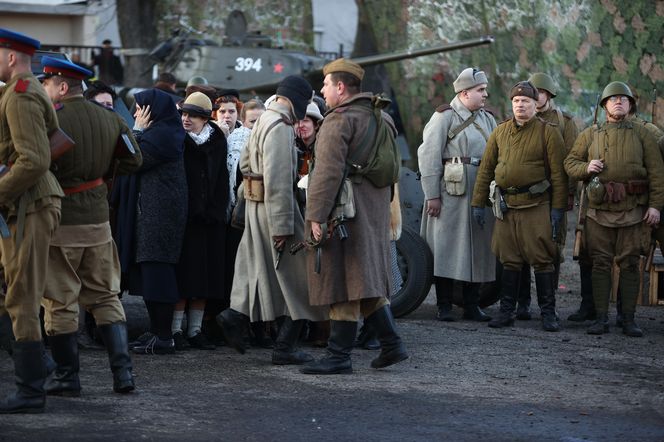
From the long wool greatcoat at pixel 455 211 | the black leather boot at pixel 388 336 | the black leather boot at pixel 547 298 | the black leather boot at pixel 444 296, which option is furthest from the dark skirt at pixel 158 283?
the black leather boot at pixel 547 298

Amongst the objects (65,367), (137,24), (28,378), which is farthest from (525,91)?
(137,24)

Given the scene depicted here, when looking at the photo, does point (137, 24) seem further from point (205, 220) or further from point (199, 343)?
point (199, 343)

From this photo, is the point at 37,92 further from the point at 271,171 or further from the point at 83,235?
the point at 271,171

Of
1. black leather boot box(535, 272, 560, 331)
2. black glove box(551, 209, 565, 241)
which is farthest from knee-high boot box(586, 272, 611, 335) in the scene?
black glove box(551, 209, 565, 241)

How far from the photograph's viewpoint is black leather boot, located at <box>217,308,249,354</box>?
27.8ft

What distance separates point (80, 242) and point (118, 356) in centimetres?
65

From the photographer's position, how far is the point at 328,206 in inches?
309

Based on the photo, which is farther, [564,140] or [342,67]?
[564,140]

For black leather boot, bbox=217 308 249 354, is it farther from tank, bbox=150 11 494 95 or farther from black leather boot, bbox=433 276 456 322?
tank, bbox=150 11 494 95

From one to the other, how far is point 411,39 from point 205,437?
43.2 ft

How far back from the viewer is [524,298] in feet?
35.2

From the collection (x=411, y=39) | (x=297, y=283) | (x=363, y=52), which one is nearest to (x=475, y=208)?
(x=297, y=283)

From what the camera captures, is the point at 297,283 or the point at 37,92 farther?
the point at 297,283

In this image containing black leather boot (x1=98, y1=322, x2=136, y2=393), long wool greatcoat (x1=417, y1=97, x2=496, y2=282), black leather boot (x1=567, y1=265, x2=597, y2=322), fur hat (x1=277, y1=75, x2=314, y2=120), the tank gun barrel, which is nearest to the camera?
black leather boot (x1=98, y1=322, x2=136, y2=393)
